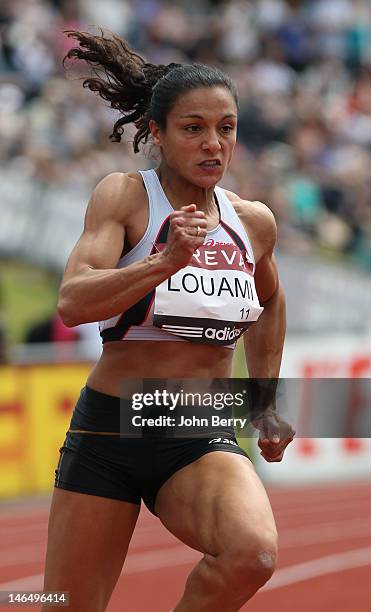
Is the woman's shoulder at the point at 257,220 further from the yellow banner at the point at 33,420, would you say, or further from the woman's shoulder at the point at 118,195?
the yellow banner at the point at 33,420

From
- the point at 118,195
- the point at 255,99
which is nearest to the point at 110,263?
the point at 118,195

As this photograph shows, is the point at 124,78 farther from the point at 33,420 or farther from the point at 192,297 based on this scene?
the point at 33,420

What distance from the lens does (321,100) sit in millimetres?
17703

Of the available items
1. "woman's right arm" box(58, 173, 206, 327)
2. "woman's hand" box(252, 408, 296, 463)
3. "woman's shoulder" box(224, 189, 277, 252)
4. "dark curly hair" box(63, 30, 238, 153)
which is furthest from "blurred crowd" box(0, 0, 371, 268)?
"woman's right arm" box(58, 173, 206, 327)

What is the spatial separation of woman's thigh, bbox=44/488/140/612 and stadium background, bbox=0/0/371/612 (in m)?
2.85

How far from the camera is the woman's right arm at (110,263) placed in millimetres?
3943

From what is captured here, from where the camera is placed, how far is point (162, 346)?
4367mm

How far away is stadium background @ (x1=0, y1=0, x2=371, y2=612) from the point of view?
10055mm

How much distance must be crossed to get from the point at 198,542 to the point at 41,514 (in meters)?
6.55

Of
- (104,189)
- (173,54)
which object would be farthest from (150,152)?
(173,54)

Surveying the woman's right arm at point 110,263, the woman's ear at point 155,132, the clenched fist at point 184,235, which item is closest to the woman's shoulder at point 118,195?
the woman's right arm at point 110,263

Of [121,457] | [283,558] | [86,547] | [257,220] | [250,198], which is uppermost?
[250,198]

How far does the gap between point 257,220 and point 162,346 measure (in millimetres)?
624

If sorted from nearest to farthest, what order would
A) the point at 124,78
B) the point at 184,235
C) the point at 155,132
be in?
the point at 184,235 < the point at 155,132 < the point at 124,78
